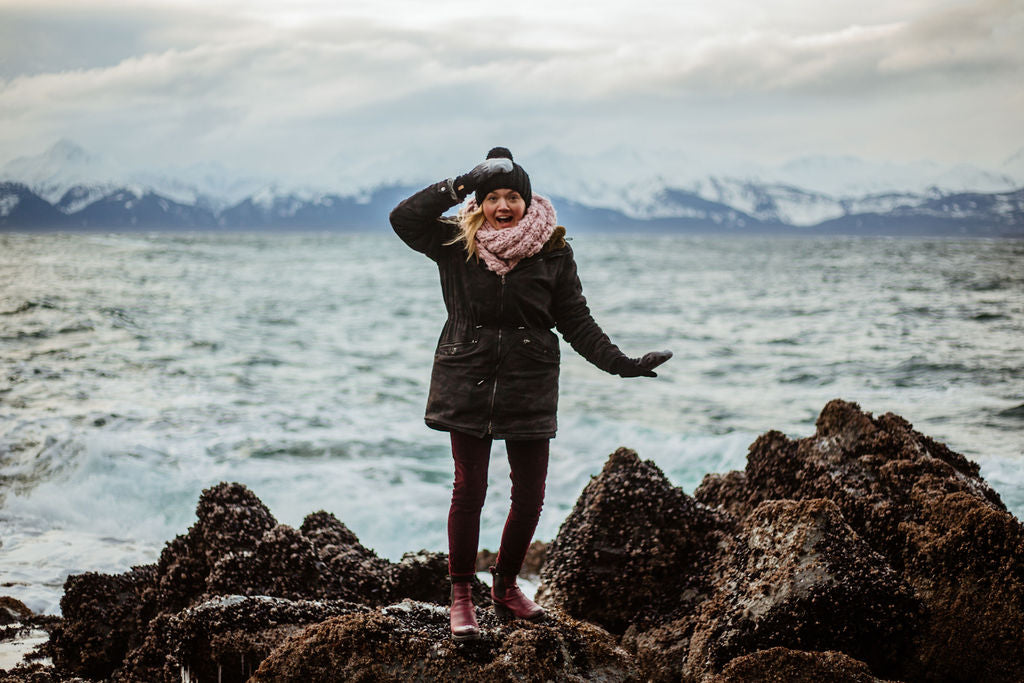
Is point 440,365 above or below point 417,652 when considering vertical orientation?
above

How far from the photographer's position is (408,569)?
16.6 feet

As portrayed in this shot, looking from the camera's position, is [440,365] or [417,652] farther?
[440,365]

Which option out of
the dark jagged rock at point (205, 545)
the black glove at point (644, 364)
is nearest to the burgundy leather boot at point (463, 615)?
the black glove at point (644, 364)

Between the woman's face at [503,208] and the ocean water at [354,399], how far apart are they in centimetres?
450

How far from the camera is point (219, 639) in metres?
3.96

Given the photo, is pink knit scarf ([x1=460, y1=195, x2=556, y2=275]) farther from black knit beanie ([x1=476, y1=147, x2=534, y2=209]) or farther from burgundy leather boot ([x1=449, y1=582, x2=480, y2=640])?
burgundy leather boot ([x1=449, y1=582, x2=480, y2=640])

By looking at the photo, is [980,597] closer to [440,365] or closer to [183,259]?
[440,365]

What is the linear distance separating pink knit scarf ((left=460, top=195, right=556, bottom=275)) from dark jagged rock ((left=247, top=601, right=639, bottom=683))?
1523 mm

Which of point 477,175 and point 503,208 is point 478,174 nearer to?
point 477,175

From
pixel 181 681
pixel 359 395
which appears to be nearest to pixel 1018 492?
pixel 181 681

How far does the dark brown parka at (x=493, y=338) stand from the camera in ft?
12.0

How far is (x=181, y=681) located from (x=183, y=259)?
48.8 m

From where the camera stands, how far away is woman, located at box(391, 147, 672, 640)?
3.67m

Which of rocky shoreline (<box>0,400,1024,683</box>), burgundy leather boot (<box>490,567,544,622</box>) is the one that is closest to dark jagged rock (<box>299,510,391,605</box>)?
rocky shoreline (<box>0,400,1024,683</box>)
